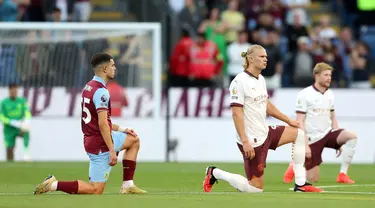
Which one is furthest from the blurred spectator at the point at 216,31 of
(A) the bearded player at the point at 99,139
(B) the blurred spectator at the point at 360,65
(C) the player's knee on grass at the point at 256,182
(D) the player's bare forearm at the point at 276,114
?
(A) the bearded player at the point at 99,139

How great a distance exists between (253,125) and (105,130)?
6.67ft

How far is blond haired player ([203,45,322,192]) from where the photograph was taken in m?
13.5

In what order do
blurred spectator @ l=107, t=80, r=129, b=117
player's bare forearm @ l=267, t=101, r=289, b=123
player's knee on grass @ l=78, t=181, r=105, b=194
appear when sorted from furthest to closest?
blurred spectator @ l=107, t=80, r=129, b=117, player's bare forearm @ l=267, t=101, r=289, b=123, player's knee on grass @ l=78, t=181, r=105, b=194

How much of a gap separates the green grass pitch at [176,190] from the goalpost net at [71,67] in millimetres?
3025

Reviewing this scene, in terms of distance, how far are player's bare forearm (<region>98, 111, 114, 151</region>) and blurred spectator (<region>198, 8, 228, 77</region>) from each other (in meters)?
14.3

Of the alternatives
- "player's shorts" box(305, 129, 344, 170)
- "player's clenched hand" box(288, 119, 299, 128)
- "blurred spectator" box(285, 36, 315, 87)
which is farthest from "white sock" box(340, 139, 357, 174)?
"blurred spectator" box(285, 36, 315, 87)

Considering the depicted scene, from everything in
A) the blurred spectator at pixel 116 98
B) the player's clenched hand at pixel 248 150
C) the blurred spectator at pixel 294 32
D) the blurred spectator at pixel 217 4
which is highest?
the blurred spectator at pixel 217 4

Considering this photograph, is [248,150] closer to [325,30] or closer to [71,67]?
[71,67]

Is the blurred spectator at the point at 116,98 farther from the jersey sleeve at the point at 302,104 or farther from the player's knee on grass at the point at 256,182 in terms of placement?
the player's knee on grass at the point at 256,182

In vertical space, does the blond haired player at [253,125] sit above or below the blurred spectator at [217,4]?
below

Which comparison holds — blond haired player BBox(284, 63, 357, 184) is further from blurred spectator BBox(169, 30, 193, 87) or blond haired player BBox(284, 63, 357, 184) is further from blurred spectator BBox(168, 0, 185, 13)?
blurred spectator BBox(168, 0, 185, 13)

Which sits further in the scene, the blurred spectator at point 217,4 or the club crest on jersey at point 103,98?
the blurred spectator at point 217,4

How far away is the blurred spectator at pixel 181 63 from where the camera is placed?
85.7 ft

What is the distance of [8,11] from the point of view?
26.9 metres
